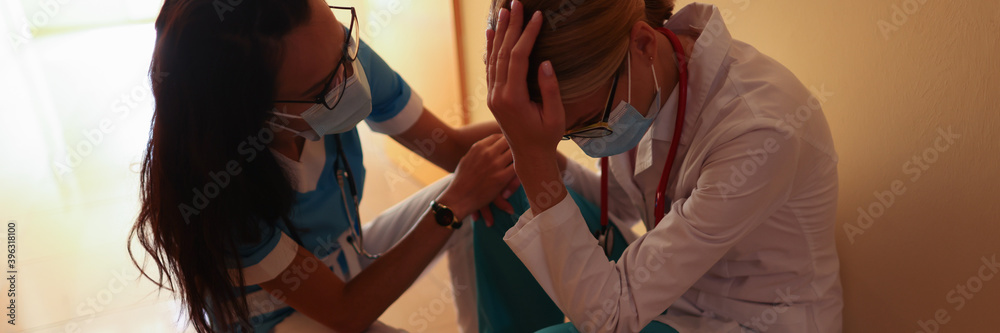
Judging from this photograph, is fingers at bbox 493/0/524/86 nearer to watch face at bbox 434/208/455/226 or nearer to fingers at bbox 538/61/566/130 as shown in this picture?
fingers at bbox 538/61/566/130

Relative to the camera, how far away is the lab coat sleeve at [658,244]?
37.5 inches

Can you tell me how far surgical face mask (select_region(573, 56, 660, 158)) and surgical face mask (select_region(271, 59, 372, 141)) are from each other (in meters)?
0.44

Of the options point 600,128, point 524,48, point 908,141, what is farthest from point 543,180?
point 908,141

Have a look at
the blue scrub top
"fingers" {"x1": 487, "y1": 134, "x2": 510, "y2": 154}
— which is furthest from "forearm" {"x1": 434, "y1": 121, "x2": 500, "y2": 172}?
"fingers" {"x1": 487, "y1": 134, "x2": 510, "y2": 154}

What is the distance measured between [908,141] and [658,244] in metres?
0.49

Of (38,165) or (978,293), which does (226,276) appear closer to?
(978,293)

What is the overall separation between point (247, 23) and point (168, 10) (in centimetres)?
13

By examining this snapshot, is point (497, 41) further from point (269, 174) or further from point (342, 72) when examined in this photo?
point (269, 174)

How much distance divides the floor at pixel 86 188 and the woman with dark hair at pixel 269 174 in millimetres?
698

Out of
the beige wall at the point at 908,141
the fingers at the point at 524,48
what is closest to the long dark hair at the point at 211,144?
the fingers at the point at 524,48

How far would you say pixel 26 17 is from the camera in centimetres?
412

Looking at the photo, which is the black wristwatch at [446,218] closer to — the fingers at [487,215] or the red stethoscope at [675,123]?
the fingers at [487,215]

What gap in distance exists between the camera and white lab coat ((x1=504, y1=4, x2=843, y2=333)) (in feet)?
3.15

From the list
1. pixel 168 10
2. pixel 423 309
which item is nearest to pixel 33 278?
pixel 423 309
